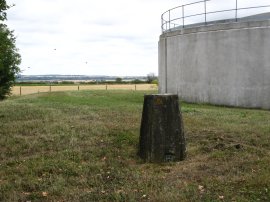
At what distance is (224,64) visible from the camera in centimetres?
1848

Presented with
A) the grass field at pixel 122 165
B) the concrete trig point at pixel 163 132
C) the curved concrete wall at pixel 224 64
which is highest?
the curved concrete wall at pixel 224 64

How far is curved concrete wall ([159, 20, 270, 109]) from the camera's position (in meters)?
17.5

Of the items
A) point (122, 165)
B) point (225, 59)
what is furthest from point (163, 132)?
point (225, 59)

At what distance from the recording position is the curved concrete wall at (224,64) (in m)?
17.5

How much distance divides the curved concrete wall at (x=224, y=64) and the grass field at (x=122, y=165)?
6.04m

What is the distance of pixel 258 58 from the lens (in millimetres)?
17500

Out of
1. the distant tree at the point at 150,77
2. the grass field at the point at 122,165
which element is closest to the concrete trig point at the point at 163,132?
the grass field at the point at 122,165

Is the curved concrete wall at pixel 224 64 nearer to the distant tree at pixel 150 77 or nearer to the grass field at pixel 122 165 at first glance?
the grass field at pixel 122 165

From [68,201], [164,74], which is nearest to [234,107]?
[164,74]

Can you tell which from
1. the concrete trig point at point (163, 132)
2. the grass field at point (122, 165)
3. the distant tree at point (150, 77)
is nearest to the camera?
the grass field at point (122, 165)

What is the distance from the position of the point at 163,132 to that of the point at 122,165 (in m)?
0.93

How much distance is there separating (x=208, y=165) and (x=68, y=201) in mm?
2575

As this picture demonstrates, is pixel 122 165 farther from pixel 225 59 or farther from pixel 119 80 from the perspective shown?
pixel 119 80

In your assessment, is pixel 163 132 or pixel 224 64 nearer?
pixel 163 132
